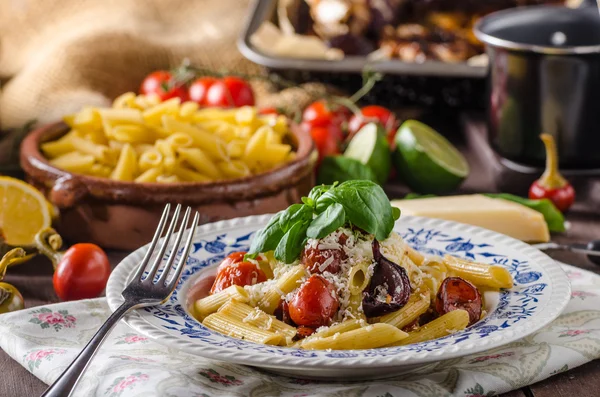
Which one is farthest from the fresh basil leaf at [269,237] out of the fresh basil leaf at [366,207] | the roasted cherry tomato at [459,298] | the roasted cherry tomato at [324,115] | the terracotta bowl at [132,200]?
the roasted cherry tomato at [324,115]

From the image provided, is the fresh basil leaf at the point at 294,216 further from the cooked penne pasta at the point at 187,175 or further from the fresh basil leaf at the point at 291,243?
the cooked penne pasta at the point at 187,175

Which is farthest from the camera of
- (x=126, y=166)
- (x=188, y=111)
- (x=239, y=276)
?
(x=188, y=111)

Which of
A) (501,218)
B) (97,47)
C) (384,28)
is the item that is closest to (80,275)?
(501,218)

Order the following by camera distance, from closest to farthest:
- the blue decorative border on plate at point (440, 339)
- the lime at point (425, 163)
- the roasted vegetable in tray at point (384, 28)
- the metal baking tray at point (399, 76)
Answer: the blue decorative border on plate at point (440, 339)
the lime at point (425, 163)
the metal baking tray at point (399, 76)
the roasted vegetable in tray at point (384, 28)

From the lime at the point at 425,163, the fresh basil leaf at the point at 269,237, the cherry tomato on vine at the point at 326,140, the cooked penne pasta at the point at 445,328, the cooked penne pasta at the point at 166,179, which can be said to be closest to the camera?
the cooked penne pasta at the point at 445,328

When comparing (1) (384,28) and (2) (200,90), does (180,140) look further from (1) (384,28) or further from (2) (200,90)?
(1) (384,28)

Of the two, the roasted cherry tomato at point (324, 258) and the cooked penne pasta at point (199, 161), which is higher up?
the roasted cherry tomato at point (324, 258)

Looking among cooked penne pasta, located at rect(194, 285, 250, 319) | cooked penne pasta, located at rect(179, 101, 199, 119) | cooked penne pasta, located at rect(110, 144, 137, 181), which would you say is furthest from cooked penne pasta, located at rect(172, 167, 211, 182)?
cooked penne pasta, located at rect(194, 285, 250, 319)
